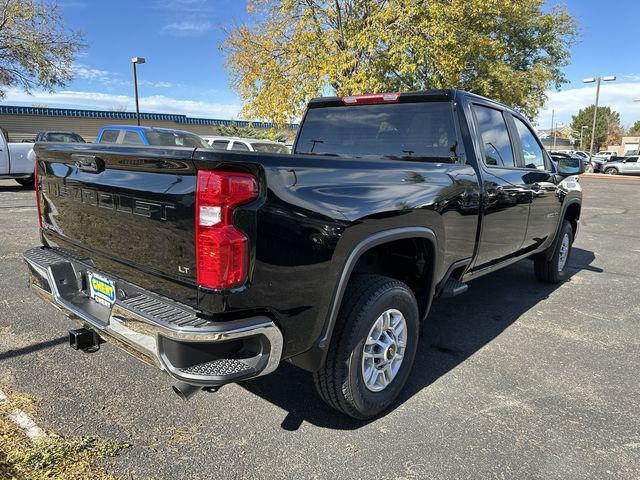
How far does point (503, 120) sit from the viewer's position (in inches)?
169

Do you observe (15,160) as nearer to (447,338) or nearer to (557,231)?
(447,338)

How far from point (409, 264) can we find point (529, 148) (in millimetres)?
2392

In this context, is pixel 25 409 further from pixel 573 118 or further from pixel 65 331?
pixel 573 118

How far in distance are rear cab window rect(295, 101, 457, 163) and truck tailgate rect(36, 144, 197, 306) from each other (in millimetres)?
2078

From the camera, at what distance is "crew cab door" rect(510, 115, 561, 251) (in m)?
4.50

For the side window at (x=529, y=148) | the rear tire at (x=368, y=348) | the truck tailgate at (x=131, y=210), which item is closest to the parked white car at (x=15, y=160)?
the truck tailgate at (x=131, y=210)

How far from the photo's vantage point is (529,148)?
4816mm

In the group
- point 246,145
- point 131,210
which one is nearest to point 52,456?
point 131,210

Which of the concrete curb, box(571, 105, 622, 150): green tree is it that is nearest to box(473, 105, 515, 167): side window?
the concrete curb

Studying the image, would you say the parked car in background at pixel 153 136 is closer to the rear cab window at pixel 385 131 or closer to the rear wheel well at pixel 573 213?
the rear cab window at pixel 385 131

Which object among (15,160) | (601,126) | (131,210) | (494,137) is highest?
Result: (601,126)

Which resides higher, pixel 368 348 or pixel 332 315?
pixel 332 315

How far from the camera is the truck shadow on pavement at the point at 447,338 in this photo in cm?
296

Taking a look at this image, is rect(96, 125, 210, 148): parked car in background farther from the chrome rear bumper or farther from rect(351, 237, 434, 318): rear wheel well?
the chrome rear bumper
